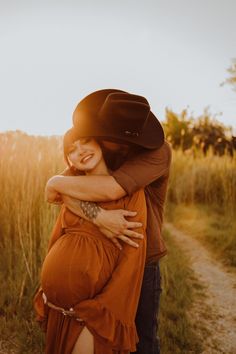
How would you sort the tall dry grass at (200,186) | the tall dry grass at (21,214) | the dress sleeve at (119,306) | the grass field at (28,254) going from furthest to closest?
1. the tall dry grass at (200,186)
2. the tall dry grass at (21,214)
3. the grass field at (28,254)
4. the dress sleeve at (119,306)

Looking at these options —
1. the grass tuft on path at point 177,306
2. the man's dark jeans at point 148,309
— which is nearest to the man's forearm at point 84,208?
the man's dark jeans at point 148,309

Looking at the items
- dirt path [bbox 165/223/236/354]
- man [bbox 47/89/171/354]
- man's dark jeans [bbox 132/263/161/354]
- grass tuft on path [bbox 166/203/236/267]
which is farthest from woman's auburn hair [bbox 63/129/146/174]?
grass tuft on path [bbox 166/203/236/267]

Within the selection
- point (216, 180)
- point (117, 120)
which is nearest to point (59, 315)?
point (117, 120)

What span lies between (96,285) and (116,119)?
0.73m

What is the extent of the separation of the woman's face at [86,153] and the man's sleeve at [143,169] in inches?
4.5

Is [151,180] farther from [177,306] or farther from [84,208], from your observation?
[177,306]

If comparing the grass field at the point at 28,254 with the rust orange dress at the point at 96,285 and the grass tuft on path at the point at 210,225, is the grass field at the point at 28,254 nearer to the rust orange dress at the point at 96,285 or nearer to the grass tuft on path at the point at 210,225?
the grass tuft on path at the point at 210,225

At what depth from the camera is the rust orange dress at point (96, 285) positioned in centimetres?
160

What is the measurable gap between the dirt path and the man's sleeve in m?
2.23

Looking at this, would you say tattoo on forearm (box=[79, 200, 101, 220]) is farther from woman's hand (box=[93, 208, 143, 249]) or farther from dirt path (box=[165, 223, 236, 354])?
dirt path (box=[165, 223, 236, 354])

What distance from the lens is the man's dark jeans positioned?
190cm

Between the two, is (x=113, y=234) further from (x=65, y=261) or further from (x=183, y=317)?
(x=183, y=317)

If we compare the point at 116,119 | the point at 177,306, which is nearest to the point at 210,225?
the point at 177,306

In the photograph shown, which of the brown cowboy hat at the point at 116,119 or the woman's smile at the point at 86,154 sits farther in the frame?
the woman's smile at the point at 86,154
